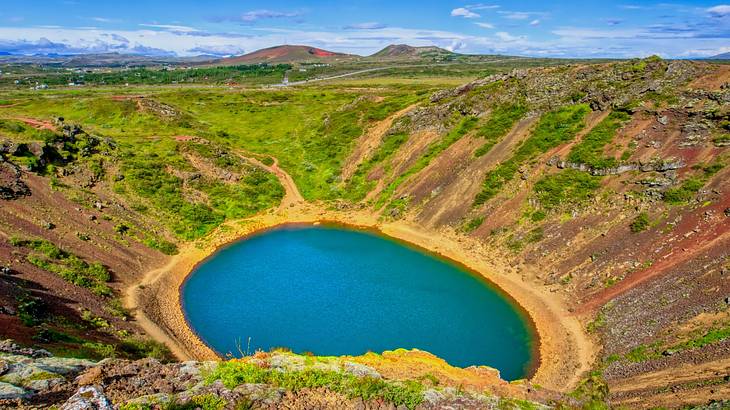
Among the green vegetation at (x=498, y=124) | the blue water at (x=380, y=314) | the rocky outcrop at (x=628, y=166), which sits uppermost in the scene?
the green vegetation at (x=498, y=124)

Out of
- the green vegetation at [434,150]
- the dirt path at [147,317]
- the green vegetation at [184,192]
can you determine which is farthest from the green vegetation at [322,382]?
the green vegetation at [434,150]

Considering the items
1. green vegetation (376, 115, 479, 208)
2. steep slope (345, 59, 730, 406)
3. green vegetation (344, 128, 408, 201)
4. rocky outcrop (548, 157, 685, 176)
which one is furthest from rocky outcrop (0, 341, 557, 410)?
green vegetation (344, 128, 408, 201)

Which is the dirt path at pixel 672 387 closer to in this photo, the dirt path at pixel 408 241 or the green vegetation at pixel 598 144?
the dirt path at pixel 408 241

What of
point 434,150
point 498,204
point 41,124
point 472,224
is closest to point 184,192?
point 434,150

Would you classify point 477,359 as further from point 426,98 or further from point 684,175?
point 426,98

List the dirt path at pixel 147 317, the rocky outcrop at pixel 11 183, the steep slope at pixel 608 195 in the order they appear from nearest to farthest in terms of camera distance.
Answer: the steep slope at pixel 608 195 → the dirt path at pixel 147 317 → the rocky outcrop at pixel 11 183

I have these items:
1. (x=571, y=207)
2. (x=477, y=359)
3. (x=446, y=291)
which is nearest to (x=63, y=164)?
(x=446, y=291)
